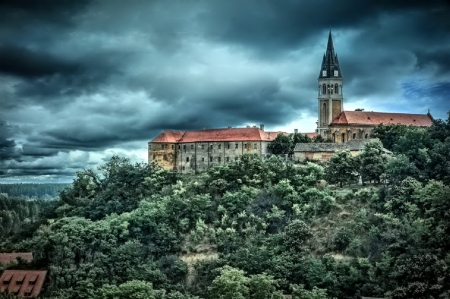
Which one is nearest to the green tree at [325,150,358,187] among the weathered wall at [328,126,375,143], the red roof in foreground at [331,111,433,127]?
the weathered wall at [328,126,375,143]

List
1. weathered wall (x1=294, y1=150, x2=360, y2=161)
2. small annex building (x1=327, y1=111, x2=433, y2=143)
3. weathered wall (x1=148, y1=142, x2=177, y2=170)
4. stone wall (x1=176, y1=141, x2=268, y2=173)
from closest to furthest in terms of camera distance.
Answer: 1. weathered wall (x1=294, y1=150, x2=360, y2=161)
2. small annex building (x1=327, y1=111, x2=433, y2=143)
3. stone wall (x1=176, y1=141, x2=268, y2=173)
4. weathered wall (x1=148, y1=142, x2=177, y2=170)

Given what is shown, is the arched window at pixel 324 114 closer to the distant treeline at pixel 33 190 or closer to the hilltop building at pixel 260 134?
the hilltop building at pixel 260 134

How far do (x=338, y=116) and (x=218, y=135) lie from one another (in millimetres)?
13081

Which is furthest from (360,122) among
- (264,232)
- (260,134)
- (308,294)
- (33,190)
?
(33,190)

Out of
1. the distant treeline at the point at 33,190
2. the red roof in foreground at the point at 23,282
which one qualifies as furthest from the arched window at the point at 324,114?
the distant treeline at the point at 33,190

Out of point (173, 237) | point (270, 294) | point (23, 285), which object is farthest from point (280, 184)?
point (23, 285)

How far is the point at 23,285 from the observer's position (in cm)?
3941

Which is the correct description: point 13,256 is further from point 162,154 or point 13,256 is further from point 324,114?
point 324,114

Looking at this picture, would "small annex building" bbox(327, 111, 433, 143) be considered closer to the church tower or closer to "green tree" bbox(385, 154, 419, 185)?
the church tower

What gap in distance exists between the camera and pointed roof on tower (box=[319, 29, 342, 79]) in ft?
220

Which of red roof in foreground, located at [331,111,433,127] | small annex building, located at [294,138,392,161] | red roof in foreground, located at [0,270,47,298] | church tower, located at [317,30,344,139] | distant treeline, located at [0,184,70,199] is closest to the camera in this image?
red roof in foreground, located at [0,270,47,298]

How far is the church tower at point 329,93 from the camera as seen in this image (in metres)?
66.4

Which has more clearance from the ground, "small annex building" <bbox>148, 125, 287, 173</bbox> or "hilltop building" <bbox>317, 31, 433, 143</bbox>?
"hilltop building" <bbox>317, 31, 433, 143</bbox>

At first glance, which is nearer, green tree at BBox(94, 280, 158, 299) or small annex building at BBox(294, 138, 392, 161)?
green tree at BBox(94, 280, 158, 299)
